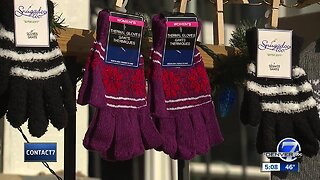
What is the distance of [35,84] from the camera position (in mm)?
1231

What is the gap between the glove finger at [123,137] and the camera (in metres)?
1.28

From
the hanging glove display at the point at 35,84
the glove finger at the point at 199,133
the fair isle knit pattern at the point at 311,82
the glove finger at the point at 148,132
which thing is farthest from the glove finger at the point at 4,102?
the fair isle knit pattern at the point at 311,82

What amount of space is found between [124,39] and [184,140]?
0.72ft

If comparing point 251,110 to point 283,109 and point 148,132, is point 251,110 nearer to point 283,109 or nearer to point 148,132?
point 283,109

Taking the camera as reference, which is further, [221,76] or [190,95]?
[221,76]

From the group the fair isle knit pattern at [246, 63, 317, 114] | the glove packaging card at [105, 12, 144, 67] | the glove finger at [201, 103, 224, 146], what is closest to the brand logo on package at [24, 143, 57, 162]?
the glove packaging card at [105, 12, 144, 67]

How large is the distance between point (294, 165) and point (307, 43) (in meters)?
0.39

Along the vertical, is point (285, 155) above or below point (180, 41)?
below

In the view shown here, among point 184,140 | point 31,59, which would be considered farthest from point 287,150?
point 31,59

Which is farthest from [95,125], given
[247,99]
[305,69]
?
[305,69]

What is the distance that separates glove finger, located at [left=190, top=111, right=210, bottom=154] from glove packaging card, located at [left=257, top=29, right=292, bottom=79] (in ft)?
0.53

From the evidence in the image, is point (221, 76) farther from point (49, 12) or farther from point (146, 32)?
point (49, 12)

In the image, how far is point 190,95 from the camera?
1.40 meters

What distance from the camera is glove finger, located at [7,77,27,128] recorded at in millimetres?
1205
